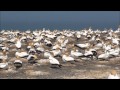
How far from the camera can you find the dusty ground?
40.2 feet

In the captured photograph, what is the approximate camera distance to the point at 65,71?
12977mm

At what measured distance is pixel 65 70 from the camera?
43.2 feet

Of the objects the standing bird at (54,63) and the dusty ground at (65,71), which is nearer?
the dusty ground at (65,71)

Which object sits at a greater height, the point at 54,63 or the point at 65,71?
the point at 54,63

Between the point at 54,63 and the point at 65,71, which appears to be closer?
the point at 65,71

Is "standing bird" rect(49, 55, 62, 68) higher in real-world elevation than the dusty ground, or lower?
higher

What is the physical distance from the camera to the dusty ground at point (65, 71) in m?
12.3

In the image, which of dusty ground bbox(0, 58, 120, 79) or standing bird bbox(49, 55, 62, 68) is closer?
dusty ground bbox(0, 58, 120, 79)

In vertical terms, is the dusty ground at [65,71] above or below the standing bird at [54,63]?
below
